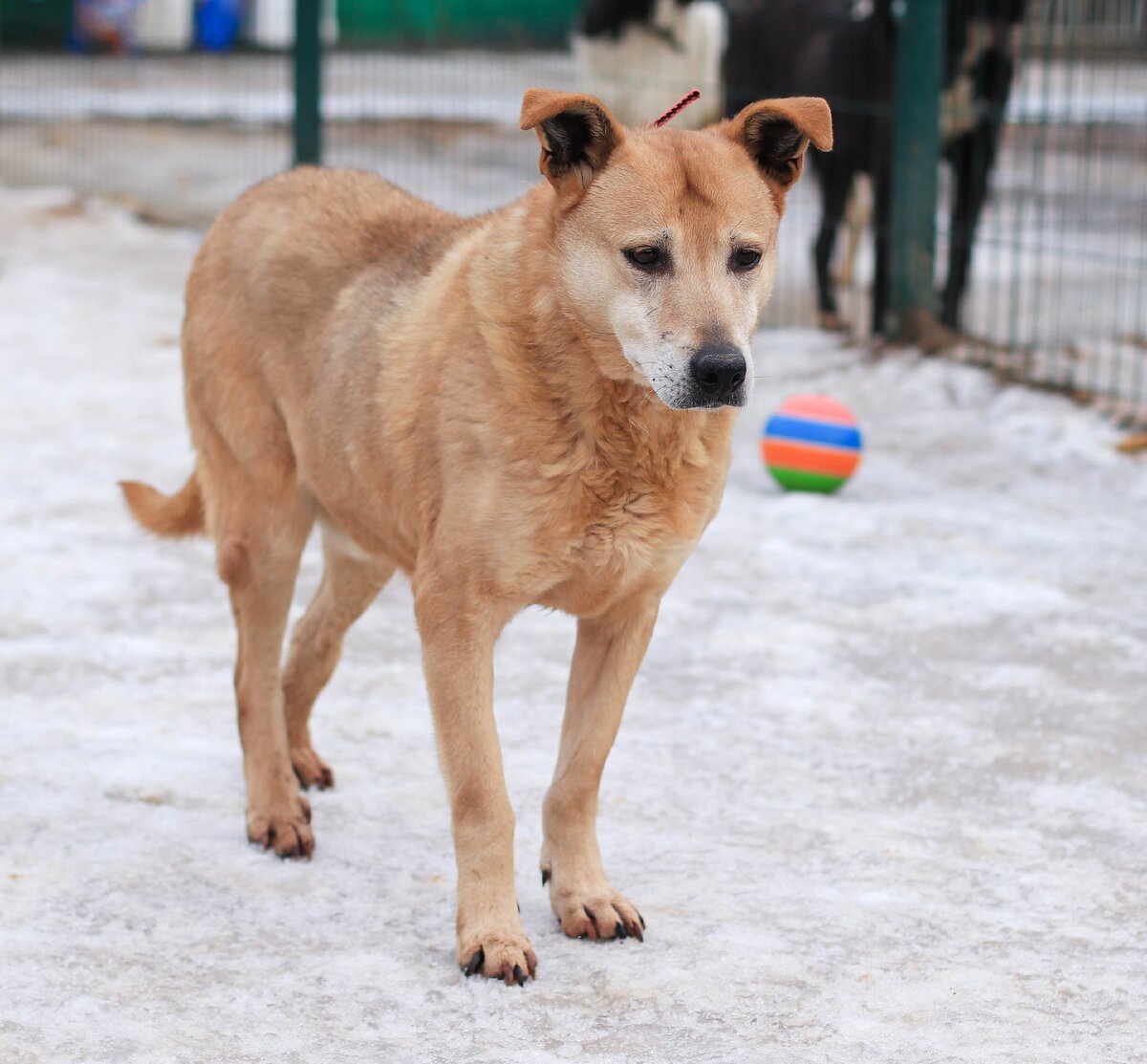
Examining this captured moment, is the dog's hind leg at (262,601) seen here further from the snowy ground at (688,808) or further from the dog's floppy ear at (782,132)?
the dog's floppy ear at (782,132)

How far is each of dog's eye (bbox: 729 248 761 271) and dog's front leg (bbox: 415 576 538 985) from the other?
0.81 m

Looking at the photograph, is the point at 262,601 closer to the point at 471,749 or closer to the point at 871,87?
the point at 471,749

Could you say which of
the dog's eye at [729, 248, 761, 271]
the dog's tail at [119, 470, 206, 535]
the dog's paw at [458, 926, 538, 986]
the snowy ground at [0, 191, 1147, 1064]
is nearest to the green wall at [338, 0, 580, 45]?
the snowy ground at [0, 191, 1147, 1064]

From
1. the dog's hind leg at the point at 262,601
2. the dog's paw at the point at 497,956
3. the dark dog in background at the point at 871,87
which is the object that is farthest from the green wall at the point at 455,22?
the dog's paw at the point at 497,956

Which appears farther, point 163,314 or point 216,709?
point 163,314

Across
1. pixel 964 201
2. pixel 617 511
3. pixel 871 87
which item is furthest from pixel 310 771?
pixel 871 87

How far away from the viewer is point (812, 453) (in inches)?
255

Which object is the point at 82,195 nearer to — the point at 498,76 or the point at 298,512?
the point at 498,76

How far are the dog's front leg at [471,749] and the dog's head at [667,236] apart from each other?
58 centimetres

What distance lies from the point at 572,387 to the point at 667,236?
1.14ft

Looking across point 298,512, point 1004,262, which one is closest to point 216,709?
point 298,512

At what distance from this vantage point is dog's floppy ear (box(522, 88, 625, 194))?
3152 mm

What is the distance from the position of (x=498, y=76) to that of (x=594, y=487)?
31.4 ft

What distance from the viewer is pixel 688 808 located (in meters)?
3.93
